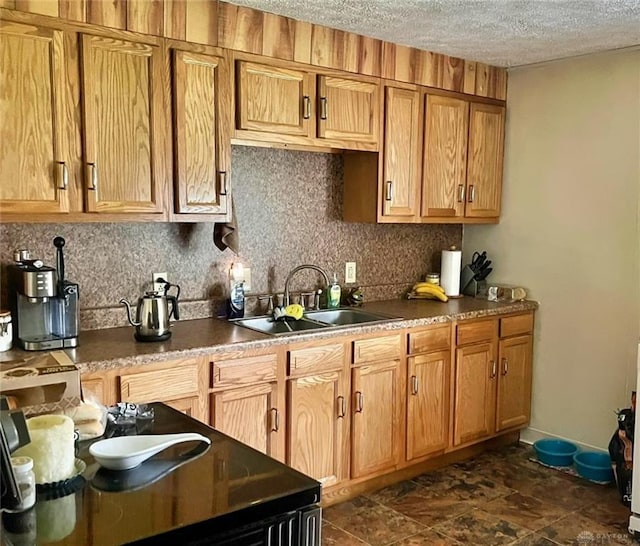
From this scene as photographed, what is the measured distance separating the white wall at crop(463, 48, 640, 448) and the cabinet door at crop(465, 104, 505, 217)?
8 centimetres

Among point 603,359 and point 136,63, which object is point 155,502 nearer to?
point 136,63

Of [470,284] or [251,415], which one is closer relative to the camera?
[251,415]

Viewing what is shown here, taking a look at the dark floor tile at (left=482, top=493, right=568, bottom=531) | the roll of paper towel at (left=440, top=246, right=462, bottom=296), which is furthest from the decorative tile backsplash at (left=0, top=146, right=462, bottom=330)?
the dark floor tile at (left=482, top=493, right=568, bottom=531)

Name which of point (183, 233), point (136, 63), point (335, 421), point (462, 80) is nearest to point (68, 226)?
point (183, 233)

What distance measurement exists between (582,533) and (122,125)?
Answer: 9.02 ft

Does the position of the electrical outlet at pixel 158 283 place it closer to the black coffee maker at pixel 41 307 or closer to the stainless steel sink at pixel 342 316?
the black coffee maker at pixel 41 307

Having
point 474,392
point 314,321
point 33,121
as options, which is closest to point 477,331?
point 474,392

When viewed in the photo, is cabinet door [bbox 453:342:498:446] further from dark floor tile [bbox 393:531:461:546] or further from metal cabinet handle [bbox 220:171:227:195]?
metal cabinet handle [bbox 220:171:227:195]

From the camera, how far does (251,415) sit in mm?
2873

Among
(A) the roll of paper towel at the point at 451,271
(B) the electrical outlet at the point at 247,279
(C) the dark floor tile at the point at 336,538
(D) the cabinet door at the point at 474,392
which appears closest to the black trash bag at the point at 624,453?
(D) the cabinet door at the point at 474,392

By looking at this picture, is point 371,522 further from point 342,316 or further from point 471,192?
point 471,192

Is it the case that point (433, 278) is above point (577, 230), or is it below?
below

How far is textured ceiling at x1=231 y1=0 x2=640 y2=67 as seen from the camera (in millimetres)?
2879

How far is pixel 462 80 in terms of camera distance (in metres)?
3.90
